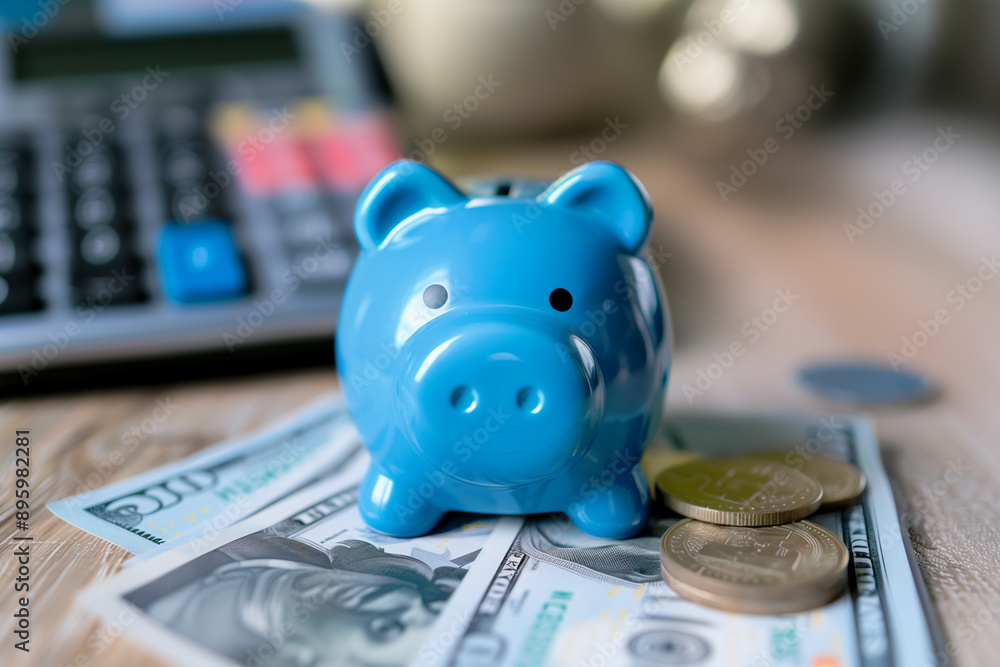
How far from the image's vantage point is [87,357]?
2.37ft

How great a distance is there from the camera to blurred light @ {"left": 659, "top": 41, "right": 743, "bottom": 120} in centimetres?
115

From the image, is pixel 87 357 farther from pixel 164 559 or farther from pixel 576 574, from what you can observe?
pixel 576 574

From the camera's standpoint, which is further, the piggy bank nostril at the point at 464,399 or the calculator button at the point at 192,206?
the calculator button at the point at 192,206

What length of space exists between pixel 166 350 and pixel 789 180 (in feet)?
2.93

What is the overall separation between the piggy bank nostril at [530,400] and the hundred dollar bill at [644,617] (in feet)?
0.32

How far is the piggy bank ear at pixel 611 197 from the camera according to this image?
0.50 metres

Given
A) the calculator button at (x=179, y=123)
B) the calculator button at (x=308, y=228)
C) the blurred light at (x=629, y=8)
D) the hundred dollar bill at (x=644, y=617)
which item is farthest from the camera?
the blurred light at (x=629, y=8)

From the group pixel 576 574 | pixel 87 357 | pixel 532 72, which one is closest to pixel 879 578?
pixel 576 574

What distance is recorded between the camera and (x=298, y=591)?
0.46m

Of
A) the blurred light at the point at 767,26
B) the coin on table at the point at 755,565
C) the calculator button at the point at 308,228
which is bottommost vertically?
the coin on table at the point at 755,565

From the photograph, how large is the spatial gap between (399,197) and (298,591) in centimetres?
22

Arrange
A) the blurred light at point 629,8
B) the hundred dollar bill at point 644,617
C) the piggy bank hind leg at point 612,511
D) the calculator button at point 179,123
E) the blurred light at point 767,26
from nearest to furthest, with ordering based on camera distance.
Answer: the hundred dollar bill at point 644,617, the piggy bank hind leg at point 612,511, the calculator button at point 179,123, the blurred light at point 767,26, the blurred light at point 629,8

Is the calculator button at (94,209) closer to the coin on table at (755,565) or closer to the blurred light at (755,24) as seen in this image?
the coin on table at (755,565)

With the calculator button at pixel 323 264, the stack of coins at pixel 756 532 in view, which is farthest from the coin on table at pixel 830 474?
the calculator button at pixel 323 264
